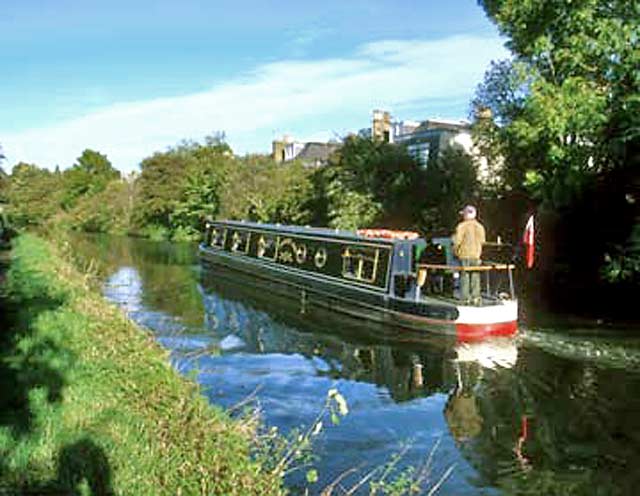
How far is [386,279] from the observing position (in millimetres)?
14391

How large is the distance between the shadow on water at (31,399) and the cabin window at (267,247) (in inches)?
401

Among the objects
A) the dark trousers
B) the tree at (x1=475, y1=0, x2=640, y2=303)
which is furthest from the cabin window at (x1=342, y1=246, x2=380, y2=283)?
the tree at (x1=475, y1=0, x2=640, y2=303)

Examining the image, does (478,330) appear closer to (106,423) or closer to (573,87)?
(573,87)

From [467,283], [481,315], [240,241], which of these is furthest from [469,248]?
[240,241]

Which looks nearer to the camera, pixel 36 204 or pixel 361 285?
pixel 361 285

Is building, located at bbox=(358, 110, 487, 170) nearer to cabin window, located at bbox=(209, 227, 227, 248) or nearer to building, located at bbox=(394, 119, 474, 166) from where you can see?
building, located at bbox=(394, 119, 474, 166)

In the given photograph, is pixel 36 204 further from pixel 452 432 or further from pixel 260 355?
pixel 452 432

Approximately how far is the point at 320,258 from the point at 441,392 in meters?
8.09

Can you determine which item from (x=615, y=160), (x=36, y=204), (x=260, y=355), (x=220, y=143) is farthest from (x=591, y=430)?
(x=36, y=204)

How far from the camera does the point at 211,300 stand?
61.4 ft

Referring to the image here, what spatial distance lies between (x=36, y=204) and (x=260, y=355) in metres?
60.8

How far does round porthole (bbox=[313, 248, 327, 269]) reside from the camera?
17438mm

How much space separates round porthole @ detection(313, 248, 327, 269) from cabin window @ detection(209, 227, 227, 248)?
325 inches

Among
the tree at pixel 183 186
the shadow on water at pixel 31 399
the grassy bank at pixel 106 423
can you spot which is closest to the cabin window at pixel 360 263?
the shadow on water at pixel 31 399
